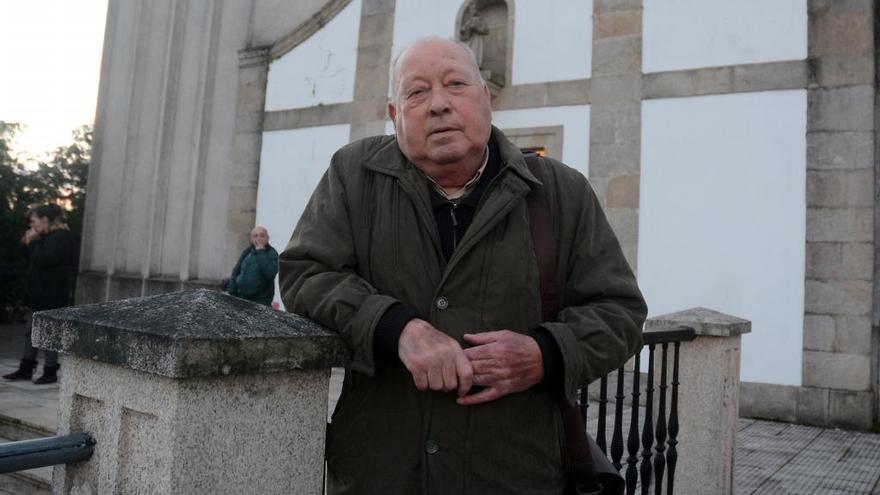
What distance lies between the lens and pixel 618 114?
8.26 meters

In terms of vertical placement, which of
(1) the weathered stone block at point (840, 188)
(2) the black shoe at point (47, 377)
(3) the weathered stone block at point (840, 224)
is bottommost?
(2) the black shoe at point (47, 377)

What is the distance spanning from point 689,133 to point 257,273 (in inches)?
204

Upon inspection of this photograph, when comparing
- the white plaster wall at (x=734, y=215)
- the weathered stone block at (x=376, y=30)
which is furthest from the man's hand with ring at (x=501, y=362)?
the weathered stone block at (x=376, y=30)

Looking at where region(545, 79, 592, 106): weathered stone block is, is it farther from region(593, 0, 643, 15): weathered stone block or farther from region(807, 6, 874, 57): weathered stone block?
region(807, 6, 874, 57): weathered stone block

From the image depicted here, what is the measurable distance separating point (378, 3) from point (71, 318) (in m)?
9.48

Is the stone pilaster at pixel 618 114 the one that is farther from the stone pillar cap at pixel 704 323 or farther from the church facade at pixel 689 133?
the stone pillar cap at pixel 704 323

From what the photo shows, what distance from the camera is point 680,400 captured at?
392 cm

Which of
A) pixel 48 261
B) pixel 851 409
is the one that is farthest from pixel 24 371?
pixel 851 409

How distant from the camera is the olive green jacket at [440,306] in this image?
164cm

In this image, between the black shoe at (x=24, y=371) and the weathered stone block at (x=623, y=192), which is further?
the weathered stone block at (x=623, y=192)

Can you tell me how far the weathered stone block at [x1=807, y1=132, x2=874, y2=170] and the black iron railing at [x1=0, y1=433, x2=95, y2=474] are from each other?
24.4 feet

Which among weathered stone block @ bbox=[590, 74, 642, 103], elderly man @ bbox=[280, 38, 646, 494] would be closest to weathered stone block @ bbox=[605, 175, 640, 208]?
weathered stone block @ bbox=[590, 74, 642, 103]

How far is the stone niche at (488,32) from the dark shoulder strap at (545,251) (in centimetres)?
761

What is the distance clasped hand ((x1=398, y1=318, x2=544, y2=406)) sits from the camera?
154 cm
